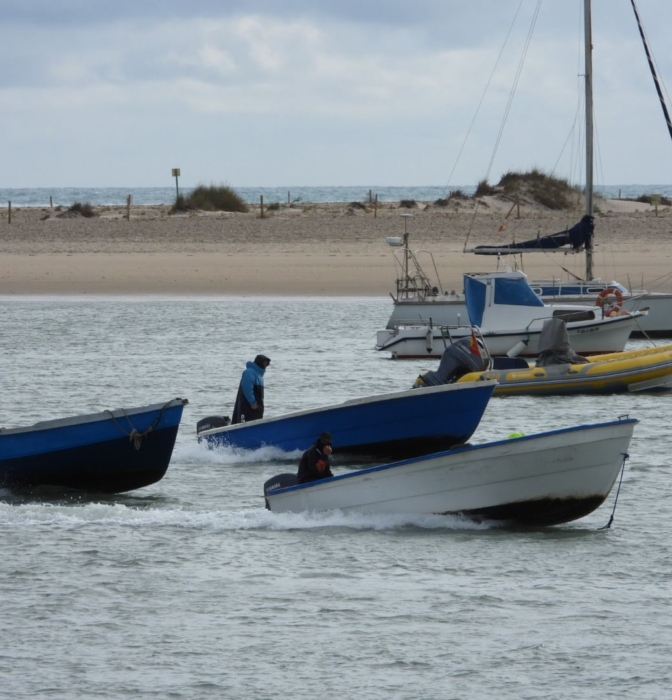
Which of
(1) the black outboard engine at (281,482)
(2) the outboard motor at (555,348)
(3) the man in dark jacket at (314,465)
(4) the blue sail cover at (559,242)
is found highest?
(4) the blue sail cover at (559,242)

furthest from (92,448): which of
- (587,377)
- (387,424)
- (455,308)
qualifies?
(455,308)

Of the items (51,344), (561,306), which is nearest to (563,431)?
(561,306)

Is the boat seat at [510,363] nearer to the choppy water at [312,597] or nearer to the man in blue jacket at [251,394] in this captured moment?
the choppy water at [312,597]

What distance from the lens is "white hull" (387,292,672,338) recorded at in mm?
29250

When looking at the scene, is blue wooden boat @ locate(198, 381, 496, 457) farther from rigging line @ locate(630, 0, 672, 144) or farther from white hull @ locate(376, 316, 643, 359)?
rigging line @ locate(630, 0, 672, 144)

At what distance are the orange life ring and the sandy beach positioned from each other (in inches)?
305

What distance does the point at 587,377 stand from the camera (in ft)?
71.6

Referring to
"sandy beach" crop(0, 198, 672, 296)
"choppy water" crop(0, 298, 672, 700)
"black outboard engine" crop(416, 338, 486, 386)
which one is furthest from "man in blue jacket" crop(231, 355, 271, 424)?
"sandy beach" crop(0, 198, 672, 296)

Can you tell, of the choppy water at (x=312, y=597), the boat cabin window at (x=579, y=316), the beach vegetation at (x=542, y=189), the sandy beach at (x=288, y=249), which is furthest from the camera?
the beach vegetation at (x=542, y=189)

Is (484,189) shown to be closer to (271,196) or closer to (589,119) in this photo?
(589,119)

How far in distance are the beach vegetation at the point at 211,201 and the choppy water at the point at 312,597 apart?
42.5 metres

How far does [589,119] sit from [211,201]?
3176 centimetres

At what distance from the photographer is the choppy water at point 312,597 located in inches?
369

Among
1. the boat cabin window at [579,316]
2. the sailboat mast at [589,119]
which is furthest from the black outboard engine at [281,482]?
the sailboat mast at [589,119]
